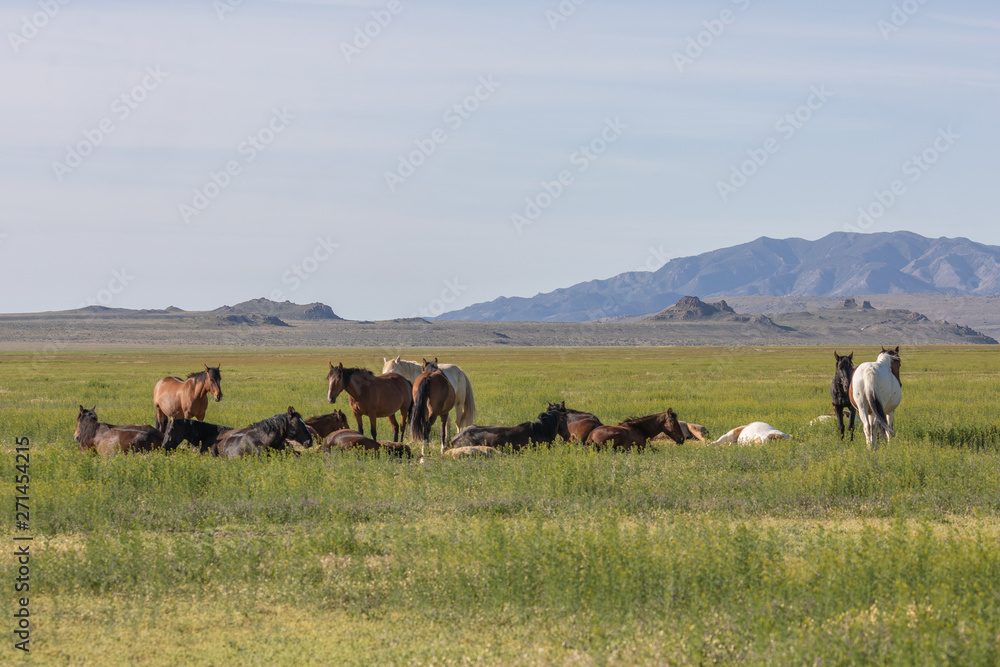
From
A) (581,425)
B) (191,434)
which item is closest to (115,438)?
(191,434)

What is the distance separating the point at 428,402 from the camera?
637 inches

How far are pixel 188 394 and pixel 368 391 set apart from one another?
3751 millimetres

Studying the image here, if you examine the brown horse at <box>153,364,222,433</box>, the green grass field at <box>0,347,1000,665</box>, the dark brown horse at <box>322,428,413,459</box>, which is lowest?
the green grass field at <box>0,347,1000,665</box>

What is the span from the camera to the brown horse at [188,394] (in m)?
16.7

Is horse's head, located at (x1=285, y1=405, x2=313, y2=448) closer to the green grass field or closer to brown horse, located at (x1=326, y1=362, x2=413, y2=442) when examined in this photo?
the green grass field

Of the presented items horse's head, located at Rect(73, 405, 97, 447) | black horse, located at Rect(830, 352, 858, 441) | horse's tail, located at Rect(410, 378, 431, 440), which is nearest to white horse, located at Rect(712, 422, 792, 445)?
black horse, located at Rect(830, 352, 858, 441)

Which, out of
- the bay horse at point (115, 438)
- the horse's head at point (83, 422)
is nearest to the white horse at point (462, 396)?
the bay horse at point (115, 438)

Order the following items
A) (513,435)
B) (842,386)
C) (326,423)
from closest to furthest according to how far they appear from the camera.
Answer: (513,435), (842,386), (326,423)

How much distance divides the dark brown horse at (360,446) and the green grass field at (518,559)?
0.57 m

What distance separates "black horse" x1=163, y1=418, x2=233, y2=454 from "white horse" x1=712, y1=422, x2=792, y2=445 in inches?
354

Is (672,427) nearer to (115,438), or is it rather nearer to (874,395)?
(874,395)

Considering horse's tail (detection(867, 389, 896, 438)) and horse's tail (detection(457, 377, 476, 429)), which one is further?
horse's tail (detection(457, 377, 476, 429))

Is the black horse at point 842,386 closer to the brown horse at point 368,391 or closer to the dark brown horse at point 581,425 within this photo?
the dark brown horse at point 581,425

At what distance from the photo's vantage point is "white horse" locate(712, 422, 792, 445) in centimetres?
1477
